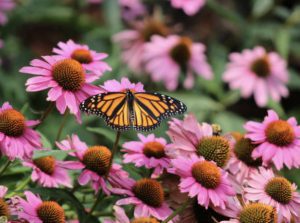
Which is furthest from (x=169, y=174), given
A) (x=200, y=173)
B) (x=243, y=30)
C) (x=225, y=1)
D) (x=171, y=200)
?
(x=225, y=1)

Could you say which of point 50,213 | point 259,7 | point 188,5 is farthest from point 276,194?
point 259,7

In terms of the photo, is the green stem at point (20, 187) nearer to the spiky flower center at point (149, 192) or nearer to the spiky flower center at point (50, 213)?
the spiky flower center at point (50, 213)

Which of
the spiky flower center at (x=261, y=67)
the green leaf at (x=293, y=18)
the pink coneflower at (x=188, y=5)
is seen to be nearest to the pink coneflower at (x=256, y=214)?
the pink coneflower at (x=188, y=5)

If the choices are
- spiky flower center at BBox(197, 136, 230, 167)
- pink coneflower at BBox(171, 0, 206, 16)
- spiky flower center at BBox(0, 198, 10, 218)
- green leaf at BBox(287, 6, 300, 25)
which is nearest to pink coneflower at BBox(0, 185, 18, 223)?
spiky flower center at BBox(0, 198, 10, 218)

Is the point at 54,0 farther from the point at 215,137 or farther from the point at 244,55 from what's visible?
the point at 215,137

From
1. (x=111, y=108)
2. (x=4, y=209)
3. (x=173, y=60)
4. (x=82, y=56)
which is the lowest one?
(x=4, y=209)

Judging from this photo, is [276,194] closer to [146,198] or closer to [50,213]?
[146,198]
